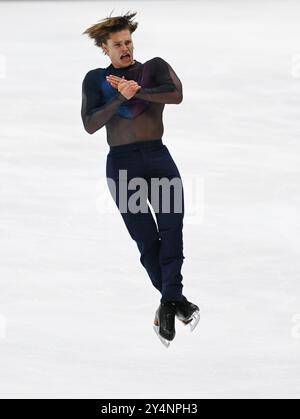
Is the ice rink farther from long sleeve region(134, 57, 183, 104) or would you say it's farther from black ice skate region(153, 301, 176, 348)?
long sleeve region(134, 57, 183, 104)

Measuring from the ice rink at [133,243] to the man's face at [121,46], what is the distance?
137cm

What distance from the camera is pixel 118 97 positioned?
5484 mm

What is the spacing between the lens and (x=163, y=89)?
554 cm

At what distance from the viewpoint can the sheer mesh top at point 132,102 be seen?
551 cm

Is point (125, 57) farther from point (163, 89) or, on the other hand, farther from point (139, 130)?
point (139, 130)

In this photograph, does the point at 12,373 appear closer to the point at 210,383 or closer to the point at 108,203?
the point at 210,383

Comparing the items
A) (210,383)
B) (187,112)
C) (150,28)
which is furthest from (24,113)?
(210,383)

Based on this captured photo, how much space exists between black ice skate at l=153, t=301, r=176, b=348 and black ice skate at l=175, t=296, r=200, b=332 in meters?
0.03

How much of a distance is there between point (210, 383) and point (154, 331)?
45 cm

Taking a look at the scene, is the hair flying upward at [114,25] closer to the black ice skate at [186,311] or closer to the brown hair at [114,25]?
the brown hair at [114,25]

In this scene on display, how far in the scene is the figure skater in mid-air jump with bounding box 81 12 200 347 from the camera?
5.56m

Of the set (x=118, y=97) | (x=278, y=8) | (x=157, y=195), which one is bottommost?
(x=278, y=8)

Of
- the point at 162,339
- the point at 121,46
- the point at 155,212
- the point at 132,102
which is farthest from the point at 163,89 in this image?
the point at 162,339

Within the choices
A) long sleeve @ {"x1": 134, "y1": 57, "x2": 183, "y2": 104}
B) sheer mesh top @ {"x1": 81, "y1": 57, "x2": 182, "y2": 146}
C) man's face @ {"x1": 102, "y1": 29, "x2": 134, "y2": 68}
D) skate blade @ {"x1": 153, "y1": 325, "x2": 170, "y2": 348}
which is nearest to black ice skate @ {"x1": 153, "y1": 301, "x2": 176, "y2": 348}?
skate blade @ {"x1": 153, "y1": 325, "x2": 170, "y2": 348}
